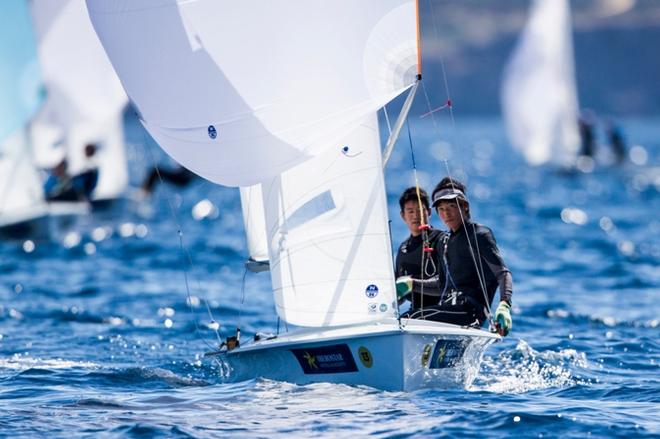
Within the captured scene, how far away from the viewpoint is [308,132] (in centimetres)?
914

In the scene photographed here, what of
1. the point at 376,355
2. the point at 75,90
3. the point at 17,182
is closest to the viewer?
the point at 376,355

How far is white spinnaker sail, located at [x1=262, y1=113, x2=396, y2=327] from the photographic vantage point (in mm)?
9312

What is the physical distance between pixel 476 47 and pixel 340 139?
6841 inches

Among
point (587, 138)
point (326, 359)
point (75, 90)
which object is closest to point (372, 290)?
point (326, 359)

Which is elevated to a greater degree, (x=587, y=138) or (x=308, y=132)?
(x=587, y=138)

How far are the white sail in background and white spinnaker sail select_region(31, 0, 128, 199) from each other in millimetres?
698

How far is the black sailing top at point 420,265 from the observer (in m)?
10.3

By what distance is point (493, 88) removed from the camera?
175m

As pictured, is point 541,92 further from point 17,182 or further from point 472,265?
point 472,265

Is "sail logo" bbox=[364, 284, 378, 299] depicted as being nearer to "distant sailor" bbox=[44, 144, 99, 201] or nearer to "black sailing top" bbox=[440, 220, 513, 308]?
"black sailing top" bbox=[440, 220, 513, 308]

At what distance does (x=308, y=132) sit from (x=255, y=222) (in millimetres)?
1683

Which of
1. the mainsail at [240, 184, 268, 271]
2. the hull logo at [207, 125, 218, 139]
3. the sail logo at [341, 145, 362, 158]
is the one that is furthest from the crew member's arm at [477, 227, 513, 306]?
the hull logo at [207, 125, 218, 139]

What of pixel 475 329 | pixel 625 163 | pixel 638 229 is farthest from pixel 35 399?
pixel 625 163

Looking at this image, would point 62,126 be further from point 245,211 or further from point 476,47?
point 476,47
